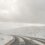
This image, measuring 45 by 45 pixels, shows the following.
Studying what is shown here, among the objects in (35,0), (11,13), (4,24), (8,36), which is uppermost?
(35,0)

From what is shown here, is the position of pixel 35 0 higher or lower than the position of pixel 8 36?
higher

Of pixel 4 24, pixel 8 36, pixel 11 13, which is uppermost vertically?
pixel 11 13

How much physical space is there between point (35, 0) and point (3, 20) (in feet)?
1.13

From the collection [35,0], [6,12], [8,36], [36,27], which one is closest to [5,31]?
[8,36]

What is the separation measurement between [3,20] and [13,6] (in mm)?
157

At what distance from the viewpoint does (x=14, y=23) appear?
808 millimetres

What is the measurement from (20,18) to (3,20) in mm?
154

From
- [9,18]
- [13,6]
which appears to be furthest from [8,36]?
[13,6]

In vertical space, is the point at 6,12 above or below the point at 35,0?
below

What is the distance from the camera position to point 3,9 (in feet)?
2.66

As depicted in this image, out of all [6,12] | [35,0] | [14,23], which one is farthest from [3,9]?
[35,0]

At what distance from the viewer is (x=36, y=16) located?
31.7 inches

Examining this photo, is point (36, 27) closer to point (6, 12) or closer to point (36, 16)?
point (36, 16)

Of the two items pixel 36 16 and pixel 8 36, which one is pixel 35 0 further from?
pixel 8 36
